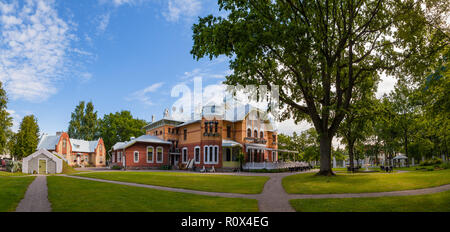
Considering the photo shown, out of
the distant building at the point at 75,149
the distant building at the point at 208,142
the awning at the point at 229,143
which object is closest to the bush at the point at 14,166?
the distant building at the point at 208,142

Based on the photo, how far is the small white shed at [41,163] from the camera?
28625 millimetres

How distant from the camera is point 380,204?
9430 mm

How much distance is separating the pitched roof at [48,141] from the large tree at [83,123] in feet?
49.5

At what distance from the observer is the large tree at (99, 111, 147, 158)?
6412 cm

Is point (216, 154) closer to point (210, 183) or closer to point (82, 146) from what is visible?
point (210, 183)

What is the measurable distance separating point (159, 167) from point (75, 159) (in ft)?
78.6

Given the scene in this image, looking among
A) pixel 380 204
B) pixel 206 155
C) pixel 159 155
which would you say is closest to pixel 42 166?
pixel 159 155

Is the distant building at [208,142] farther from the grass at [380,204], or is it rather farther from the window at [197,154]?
the grass at [380,204]

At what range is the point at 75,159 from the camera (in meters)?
54.7

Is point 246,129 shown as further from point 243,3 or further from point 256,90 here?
point 243,3

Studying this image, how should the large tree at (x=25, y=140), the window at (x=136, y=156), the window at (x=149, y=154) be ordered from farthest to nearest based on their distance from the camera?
the window at (x=149, y=154)
the window at (x=136, y=156)
the large tree at (x=25, y=140)

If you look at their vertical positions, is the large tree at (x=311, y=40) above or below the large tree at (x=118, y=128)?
above

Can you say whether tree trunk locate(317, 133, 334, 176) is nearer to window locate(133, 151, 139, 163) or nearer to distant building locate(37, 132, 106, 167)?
window locate(133, 151, 139, 163)
